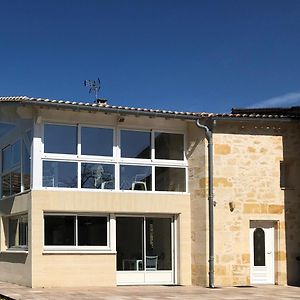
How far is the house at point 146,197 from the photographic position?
17.1 meters

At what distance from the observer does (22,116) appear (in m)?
17.5

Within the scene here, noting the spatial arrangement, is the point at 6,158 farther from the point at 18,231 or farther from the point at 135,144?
the point at 135,144

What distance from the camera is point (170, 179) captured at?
18703mm

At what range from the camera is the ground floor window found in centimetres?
1703

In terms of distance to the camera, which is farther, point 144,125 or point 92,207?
point 144,125

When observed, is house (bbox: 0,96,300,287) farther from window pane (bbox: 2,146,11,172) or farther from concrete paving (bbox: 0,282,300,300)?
concrete paving (bbox: 0,282,300,300)

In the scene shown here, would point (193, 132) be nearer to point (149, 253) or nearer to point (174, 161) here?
point (174, 161)

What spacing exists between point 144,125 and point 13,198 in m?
4.65

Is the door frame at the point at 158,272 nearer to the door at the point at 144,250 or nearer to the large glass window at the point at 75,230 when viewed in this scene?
the door at the point at 144,250

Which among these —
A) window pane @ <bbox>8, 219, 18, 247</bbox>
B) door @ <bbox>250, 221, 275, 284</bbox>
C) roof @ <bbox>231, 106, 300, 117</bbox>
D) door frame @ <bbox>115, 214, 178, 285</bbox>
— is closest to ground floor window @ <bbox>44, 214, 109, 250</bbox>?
door frame @ <bbox>115, 214, 178, 285</bbox>

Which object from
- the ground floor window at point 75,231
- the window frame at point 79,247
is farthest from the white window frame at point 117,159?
the ground floor window at point 75,231

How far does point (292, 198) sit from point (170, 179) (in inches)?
151

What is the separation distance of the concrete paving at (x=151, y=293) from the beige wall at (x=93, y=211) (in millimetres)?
621

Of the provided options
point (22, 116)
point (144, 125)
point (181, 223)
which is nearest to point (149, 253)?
point (181, 223)
